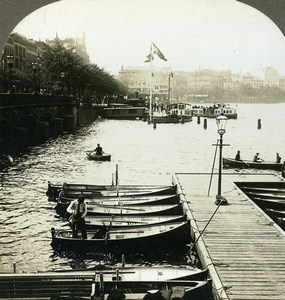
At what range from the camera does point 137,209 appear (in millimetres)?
16281

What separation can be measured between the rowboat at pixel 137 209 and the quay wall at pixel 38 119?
282 inches

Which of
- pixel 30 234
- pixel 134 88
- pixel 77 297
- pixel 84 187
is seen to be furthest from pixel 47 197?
pixel 77 297

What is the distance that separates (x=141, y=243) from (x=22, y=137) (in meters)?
15.1

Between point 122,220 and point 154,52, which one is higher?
point 154,52

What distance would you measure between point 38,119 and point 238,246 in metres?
19.6

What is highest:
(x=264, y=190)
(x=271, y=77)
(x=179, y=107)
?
(x=271, y=77)

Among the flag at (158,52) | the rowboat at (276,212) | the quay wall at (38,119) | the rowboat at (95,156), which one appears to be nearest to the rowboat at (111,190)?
the rowboat at (276,212)

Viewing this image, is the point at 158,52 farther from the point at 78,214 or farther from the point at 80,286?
the point at 80,286

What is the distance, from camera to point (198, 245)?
11867mm

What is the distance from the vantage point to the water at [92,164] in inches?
575

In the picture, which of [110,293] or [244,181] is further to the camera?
[244,181]

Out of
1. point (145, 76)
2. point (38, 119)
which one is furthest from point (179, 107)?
point (145, 76)

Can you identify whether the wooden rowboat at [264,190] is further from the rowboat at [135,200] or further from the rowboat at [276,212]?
the rowboat at [135,200]

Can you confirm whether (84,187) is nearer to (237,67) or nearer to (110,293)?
(237,67)
